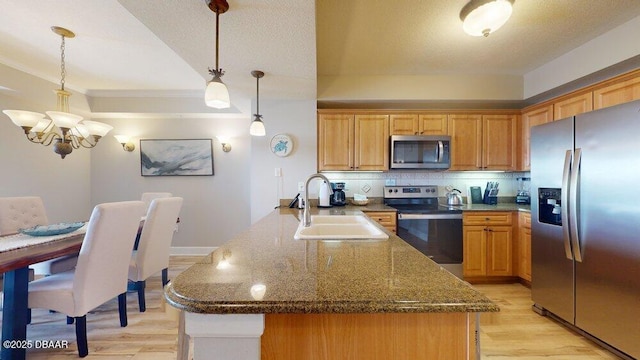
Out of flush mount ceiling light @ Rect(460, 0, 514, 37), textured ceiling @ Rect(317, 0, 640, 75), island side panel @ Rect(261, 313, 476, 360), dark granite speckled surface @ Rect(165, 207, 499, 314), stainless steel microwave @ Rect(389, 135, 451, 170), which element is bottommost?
island side panel @ Rect(261, 313, 476, 360)

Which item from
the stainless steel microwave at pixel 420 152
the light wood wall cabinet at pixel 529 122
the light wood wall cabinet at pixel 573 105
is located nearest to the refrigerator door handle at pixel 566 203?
the light wood wall cabinet at pixel 573 105

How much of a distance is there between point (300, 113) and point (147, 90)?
7.93 ft

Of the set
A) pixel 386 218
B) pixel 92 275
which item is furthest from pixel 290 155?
pixel 92 275

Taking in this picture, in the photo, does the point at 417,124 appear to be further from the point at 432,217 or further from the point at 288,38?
the point at 288,38

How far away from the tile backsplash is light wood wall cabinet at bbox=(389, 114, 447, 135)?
534 millimetres

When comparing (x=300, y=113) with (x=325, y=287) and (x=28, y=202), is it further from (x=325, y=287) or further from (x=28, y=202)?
(x=28, y=202)

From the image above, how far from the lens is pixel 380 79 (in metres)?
3.07

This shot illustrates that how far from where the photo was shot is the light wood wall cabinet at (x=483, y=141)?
3045 mm

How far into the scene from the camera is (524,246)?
8.86 feet

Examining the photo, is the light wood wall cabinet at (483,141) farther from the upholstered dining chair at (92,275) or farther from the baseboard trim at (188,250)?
the baseboard trim at (188,250)

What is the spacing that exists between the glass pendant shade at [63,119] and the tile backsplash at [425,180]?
2.51 metres

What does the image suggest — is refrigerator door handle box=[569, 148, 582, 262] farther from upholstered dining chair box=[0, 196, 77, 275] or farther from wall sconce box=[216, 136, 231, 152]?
upholstered dining chair box=[0, 196, 77, 275]

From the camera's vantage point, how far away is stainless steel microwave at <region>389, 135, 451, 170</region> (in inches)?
116

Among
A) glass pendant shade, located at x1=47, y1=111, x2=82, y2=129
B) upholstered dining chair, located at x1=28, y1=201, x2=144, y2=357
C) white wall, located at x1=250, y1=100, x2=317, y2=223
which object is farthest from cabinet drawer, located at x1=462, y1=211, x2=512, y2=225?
glass pendant shade, located at x1=47, y1=111, x2=82, y2=129
